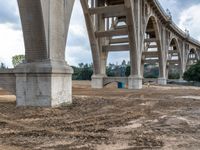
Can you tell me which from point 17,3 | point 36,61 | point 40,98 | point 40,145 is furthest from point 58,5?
point 40,145

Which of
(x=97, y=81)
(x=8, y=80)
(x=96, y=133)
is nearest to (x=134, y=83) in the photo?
(x=97, y=81)

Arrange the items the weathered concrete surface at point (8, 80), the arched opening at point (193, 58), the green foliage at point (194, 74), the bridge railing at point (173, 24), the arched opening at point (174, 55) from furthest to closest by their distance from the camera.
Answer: the arched opening at point (193, 58) < the arched opening at point (174, 55) < the green foliage at point (194, 74) < the bridge railing at point (173, 24) < the weathered concrete surface at point (8, 80)

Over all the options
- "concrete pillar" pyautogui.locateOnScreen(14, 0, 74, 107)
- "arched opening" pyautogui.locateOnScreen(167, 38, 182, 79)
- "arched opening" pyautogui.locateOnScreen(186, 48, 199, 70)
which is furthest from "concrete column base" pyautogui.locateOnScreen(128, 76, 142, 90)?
"arched opening" pyautogui.locateOnScreen(186, 48, 199, 70)

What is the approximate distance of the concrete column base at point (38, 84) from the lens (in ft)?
38.1

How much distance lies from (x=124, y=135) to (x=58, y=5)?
8865 mm

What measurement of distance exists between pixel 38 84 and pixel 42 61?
1.26 metres

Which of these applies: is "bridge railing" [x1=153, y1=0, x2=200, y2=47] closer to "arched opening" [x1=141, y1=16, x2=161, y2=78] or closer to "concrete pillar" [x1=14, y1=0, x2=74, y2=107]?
"arched opening" [x1=141, y1=16, x2=161, y2=78]

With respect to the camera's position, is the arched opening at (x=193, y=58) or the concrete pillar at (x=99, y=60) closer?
the concrete pillar at (x=99, y=60)

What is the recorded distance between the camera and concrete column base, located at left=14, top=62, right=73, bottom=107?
38.1 ft

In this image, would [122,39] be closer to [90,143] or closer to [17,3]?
[17,3]

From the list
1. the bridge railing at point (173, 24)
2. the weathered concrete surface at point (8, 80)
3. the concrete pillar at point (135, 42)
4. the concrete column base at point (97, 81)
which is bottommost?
the concrete column base at point (97, 81)

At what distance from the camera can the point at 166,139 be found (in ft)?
19.9

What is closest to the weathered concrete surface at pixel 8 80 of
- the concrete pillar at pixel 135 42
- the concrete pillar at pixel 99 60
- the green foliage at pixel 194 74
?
the concrete pillar at pixel 135 42

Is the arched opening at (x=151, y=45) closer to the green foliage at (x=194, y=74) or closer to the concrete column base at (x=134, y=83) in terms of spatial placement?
the green foliage at (x=194, y=74)
